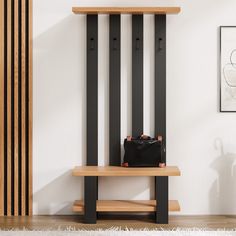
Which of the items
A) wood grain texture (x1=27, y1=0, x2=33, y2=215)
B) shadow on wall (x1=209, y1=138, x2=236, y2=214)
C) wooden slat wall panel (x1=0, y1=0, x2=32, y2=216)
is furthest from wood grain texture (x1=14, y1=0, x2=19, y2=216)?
shadow on wall (x1=209, y1=138, x2=236, y2=214)

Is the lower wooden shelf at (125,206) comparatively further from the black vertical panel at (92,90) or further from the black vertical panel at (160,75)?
the black vertical panel at (160,75)

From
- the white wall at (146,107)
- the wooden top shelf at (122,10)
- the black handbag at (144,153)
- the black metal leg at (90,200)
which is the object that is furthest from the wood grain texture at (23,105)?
the black handbag at (144,153)

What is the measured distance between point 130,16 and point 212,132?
1327 mm

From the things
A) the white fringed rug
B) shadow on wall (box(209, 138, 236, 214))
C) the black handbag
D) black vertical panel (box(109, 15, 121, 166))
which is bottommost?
the white fringed rug

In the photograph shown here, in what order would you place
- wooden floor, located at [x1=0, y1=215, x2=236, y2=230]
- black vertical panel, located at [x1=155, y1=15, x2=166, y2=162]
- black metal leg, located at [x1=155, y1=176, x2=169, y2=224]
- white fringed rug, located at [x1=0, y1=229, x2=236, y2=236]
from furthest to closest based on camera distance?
black vertical panel, located at [x1=155, y1=15, x2=166, y2=162], black metal leg, located at [x1=155, y1=176, x2=169, y2=224], wooden floor, located at [x1=0, y1=215, x2=236, y2=230], white fringed rug, located at [x1=0, y1=229, x2=236, y2=236]

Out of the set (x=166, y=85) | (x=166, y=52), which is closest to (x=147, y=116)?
(x=166, y=85)

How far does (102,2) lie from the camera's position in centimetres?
454

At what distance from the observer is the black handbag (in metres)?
4.34

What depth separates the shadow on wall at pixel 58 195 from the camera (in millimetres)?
4562

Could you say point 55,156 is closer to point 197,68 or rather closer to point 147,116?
point 147,116

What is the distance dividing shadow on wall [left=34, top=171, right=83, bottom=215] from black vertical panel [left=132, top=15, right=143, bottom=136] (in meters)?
0.74

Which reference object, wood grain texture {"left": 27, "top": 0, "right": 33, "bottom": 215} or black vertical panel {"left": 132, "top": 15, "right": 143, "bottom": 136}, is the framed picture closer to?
black vertical panel {"left": 132, "top": 15, "right": 143, "bottom": 136}

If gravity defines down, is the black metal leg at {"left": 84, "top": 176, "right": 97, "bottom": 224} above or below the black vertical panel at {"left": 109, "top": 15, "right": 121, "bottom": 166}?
below

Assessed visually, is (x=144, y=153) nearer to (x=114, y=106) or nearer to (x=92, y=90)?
(x=114, y=106)
